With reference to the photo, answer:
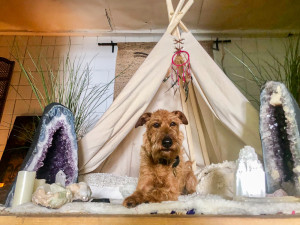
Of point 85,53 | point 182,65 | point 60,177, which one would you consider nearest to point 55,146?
point 60,177

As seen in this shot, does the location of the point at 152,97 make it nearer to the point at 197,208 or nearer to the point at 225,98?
the point at 225,98

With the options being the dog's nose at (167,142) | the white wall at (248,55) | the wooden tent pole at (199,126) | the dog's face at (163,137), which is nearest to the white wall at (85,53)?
the white wall at (248,55)

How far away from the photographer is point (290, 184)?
993 millimetres

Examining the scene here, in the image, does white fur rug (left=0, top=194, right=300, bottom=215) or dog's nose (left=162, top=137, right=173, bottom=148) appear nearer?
white fur rug (left=0, top=194, right=300, bottom=215)

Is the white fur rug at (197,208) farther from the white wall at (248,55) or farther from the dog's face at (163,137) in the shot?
the white wall at (248,55)

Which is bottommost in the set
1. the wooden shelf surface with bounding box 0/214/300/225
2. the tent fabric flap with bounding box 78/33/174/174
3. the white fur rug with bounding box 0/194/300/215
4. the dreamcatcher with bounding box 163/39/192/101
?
the wooden shelf surface with bounding box 0/214/300/225

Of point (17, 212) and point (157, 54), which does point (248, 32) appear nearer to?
point (157, 54)

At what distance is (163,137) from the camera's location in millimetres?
987


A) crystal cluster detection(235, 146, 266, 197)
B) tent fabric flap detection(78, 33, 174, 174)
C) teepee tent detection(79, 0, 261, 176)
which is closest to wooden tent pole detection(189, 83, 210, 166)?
teepee tent detection(79, 0, 261, 176)

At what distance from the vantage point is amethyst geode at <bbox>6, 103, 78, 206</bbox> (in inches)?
42.4

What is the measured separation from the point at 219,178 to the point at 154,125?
0.44 metres

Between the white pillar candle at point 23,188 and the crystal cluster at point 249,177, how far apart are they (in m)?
0.76

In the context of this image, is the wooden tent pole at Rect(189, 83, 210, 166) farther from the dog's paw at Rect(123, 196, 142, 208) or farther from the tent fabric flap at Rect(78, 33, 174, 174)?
the dog's paw at Rect(123, 196, 142, 208)

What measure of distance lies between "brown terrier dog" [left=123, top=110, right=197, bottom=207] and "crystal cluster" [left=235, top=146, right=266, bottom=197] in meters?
0.22
